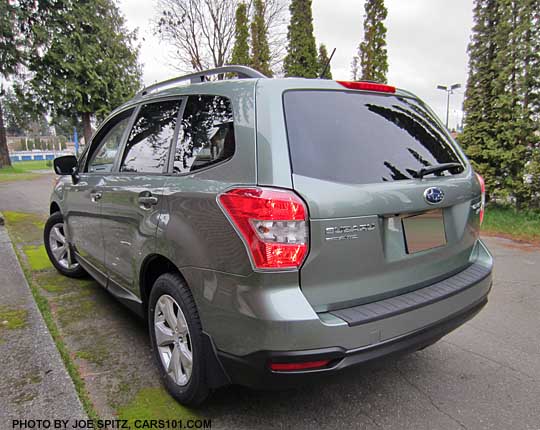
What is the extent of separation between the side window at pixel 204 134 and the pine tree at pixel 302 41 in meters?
15.1

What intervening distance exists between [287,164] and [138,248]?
1.26 m

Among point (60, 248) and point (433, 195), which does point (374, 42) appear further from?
point (433, 195)

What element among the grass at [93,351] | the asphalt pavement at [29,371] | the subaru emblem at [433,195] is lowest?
the grass at [93,351]

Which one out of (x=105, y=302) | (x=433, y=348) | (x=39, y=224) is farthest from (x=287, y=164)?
(x=39, y=224)

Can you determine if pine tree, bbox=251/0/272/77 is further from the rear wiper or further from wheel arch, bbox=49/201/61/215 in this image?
the rear wiper

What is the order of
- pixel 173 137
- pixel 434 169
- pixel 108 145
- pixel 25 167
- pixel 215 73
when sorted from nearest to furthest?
1. pixel 434 169
2. pixel 173 137
3. pixel 215 73
4. pixel 108 145
5. pixel 25 167

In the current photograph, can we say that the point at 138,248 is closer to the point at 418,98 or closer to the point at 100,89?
the point at 418,98

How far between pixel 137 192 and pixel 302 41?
15.7 meters

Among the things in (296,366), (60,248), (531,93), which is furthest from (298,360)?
(531,93)

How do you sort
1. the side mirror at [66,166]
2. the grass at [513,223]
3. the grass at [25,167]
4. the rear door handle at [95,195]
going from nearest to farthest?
the rear door handle at [95,195]
the side mirror at [66,166]
the grass at [513,223]
the grass at [25,167]

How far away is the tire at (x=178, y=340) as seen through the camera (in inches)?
79.2

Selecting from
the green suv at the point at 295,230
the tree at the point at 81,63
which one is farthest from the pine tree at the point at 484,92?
the tree at the point at 81,63

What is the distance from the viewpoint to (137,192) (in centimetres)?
254

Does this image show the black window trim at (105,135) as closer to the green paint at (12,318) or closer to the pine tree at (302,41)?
the green paint at (12,318)
